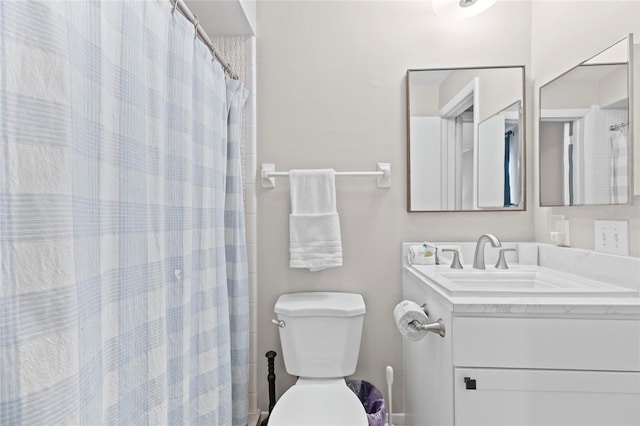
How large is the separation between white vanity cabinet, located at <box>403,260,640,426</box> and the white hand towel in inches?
27.2

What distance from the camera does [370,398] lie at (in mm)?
1646

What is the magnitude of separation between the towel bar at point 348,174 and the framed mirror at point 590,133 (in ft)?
2.20

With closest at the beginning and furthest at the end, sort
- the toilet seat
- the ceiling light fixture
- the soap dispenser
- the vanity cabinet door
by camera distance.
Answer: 1. the vanity cabinet door
2. the toilet seat
3. the soap dispenser
4. the ceiling light fixture

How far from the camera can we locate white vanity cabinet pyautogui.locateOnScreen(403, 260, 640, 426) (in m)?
0.97

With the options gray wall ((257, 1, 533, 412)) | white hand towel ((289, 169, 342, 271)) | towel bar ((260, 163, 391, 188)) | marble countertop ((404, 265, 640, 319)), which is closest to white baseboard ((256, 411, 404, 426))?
gray wall ((257, 1, 533, 412))

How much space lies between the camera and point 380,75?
176cm

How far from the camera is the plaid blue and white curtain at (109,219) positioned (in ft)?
1.58

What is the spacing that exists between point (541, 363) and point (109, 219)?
113cm

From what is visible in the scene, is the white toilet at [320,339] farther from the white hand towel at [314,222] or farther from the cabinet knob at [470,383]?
the cabinet knob at [470,383]

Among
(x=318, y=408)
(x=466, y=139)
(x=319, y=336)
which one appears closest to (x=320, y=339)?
(x=319, y=336)

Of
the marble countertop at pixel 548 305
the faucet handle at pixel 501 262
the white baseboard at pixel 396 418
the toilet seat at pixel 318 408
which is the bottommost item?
the white baseboard at pixel 396 418

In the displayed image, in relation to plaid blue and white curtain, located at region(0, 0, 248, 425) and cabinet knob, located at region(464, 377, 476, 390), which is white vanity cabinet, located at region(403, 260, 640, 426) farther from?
plaid blue and white curtain, located at region(0, 0, 248, 425)

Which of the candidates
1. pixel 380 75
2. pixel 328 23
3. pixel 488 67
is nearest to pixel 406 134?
pixel 380 75

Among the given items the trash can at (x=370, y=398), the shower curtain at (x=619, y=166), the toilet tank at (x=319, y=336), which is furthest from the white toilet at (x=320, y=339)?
the shower curtain at (x=619, y=166)
